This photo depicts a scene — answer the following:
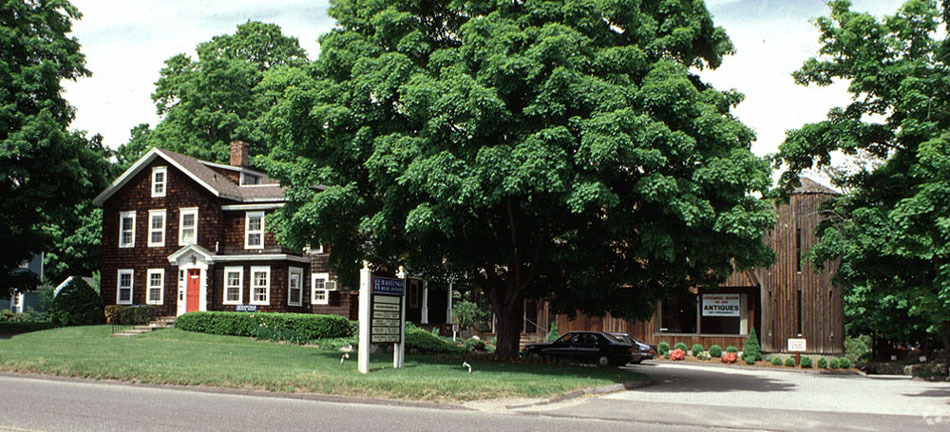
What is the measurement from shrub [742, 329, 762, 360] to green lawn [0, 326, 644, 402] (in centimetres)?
1422

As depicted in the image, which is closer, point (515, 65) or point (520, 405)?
point (520, 405)

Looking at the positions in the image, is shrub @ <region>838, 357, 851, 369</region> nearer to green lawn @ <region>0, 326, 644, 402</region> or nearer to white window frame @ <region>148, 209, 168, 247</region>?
green lawn @ <region>0, 326, 644, 402</region>

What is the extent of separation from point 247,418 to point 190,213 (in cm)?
2974

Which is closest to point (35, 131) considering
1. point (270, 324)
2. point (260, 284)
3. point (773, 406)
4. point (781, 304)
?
point (260, 284)

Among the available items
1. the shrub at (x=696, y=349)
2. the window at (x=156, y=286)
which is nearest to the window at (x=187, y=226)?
the window at (x=156, y=286)

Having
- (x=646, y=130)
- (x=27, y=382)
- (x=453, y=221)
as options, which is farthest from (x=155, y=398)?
(x=646, y=130)

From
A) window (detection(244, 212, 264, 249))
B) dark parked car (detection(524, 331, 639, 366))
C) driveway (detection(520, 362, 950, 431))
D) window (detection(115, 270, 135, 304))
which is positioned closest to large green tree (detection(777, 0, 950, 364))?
driveway (detection(520, 362, 950, 431))

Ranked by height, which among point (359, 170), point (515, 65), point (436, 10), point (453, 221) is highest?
point (436, 10)

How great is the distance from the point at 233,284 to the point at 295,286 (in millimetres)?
2840

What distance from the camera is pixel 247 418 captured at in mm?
12227

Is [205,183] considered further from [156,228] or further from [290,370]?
[290,370]

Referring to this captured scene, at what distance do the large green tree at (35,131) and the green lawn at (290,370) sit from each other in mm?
7904

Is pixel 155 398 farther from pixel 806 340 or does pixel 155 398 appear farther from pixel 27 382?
pixel 806 340

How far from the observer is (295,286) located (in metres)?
39.3
